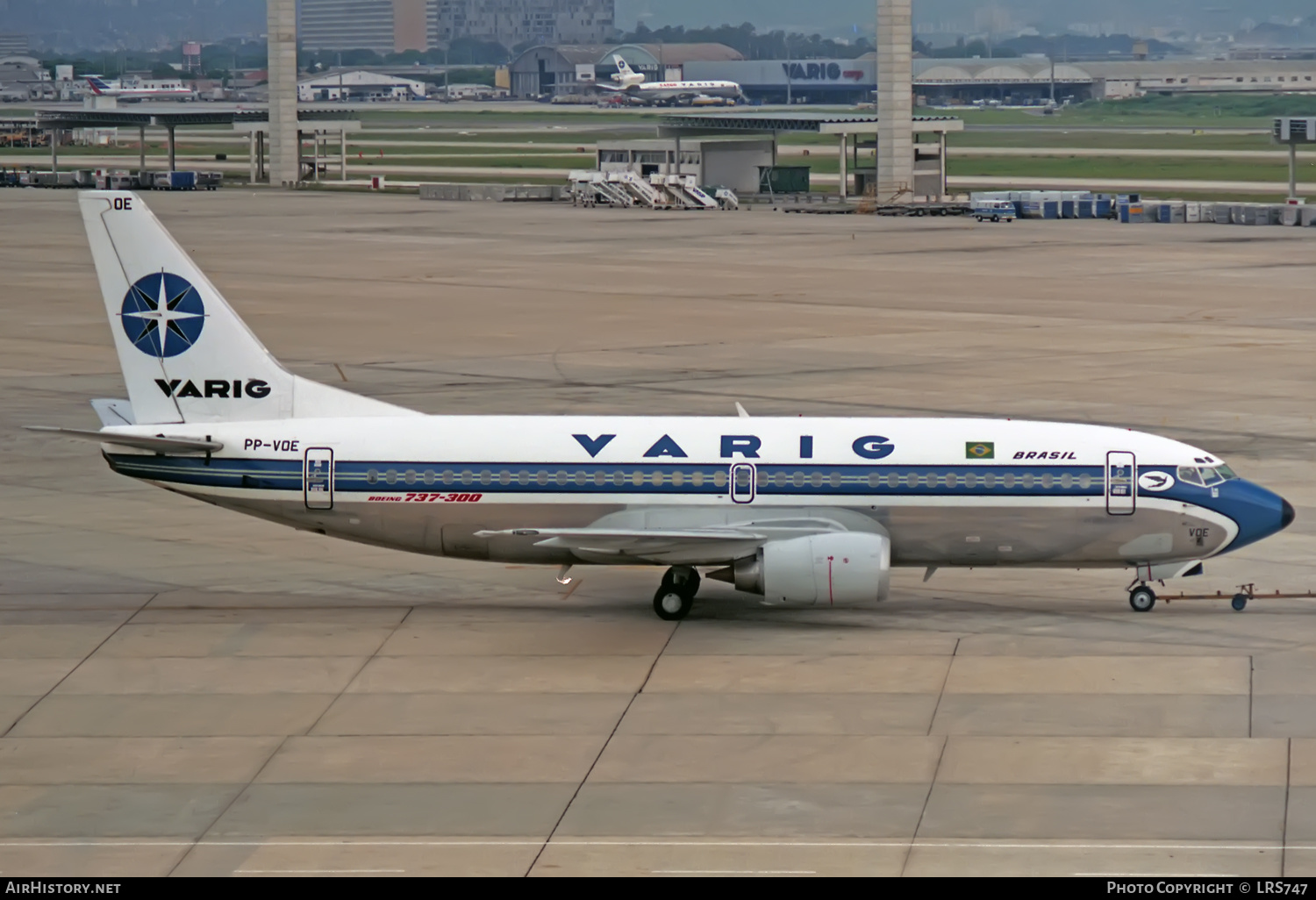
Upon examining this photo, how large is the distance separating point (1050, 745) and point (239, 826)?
10.0 m

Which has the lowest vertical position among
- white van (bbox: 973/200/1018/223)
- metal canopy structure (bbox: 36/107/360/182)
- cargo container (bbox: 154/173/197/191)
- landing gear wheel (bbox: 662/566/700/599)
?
landing gear wheel (bbox: 662/566/700/599)

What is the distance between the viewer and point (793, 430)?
31.7 metres

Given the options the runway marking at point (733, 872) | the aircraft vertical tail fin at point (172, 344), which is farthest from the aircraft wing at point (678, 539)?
the runway marking at point (733, 872)

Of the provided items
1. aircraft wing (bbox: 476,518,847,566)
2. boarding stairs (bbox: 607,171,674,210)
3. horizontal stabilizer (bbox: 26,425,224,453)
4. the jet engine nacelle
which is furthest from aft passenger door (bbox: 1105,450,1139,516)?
boarding stairs (bbox: 607,171,674,210)

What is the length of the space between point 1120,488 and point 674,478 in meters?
6.99

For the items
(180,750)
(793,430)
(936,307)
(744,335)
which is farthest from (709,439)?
(936,307)

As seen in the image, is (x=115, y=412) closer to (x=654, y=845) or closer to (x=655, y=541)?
(x=655, y=541)

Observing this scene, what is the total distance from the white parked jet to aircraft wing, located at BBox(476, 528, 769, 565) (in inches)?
1.7

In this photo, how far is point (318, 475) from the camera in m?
31.8

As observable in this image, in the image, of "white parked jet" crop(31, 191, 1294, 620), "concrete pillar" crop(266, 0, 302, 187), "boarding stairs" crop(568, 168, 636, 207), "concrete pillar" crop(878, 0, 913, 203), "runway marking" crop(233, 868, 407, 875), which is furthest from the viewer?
"concrete pillar" crop(266, 0, 302, 187)

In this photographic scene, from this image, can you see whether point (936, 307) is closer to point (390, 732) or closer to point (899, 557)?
point (899, 557)

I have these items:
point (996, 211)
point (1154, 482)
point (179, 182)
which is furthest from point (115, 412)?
point (179, 182)

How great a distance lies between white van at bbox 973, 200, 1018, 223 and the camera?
123 metres

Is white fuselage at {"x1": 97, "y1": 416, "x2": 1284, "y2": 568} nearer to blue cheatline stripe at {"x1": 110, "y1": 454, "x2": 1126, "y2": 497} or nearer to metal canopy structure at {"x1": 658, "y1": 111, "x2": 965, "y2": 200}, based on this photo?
blue cheatline stripe at {"x1": 110, "y1": 454, "x2": 1126, "y2": 497}
